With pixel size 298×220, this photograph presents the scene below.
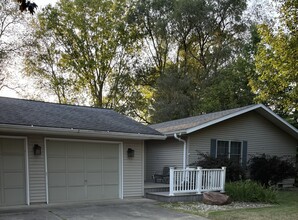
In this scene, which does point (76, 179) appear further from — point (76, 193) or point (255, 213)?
point (255, 213)

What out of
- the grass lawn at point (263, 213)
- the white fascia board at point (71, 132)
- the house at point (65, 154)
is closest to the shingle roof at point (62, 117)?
the house at point (65, 154)

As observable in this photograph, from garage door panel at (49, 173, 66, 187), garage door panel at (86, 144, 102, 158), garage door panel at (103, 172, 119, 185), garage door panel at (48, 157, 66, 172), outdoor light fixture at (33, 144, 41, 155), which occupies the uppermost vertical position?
outdoor light fixture at (33, 144, 41, 155)

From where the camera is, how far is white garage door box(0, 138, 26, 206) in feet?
27.8

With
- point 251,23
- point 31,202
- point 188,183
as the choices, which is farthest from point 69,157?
point 251,23

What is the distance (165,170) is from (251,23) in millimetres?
16504

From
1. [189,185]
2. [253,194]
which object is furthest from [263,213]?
[189,185]

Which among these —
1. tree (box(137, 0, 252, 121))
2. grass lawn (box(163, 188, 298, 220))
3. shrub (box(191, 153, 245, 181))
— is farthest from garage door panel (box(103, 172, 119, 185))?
tree (box(137, 0, 252, 121))

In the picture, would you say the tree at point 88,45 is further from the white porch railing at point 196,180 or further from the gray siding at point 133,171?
the white porch railing at point 196,180

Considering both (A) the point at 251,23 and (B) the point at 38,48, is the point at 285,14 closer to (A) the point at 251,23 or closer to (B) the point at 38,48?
(A) the point at 251,23

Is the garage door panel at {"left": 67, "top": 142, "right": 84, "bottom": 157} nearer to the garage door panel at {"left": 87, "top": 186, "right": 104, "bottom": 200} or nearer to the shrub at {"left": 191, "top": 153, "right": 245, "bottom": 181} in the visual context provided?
the garage door panel at {"left": 87, "top": 186, "right": 104, "bottom": 200}

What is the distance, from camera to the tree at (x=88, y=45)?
27.4 m

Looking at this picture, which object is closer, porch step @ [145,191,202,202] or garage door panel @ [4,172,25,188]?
garage door panel @ [4,172,25,188]

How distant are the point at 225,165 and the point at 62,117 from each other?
20.4 feet

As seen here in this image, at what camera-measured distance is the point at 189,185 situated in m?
10.6
